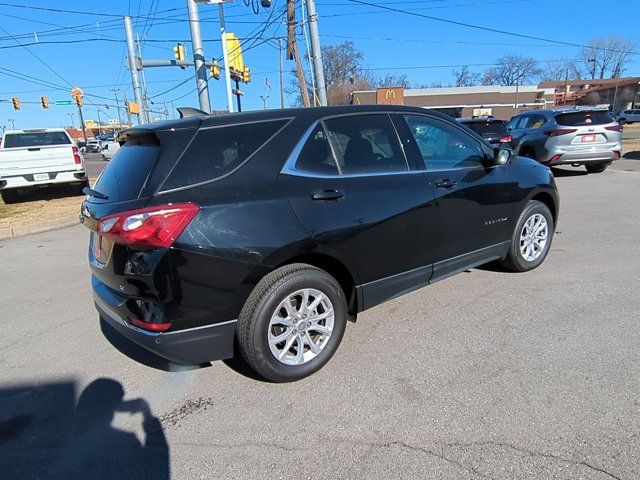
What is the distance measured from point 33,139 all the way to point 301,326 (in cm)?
1151

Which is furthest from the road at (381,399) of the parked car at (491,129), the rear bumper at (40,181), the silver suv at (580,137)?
the parked car at (491,129)

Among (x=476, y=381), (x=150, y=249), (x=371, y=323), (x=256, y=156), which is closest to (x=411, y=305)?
(x=371, y=323)

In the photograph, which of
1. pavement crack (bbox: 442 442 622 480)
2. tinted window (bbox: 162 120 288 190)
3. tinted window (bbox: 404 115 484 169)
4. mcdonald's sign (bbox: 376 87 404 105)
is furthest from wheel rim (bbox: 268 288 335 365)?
mcdonald's sign (bbox: 376 87 404 105)

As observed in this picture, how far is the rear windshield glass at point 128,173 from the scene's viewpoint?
259 centimetres

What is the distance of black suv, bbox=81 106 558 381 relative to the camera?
246cm

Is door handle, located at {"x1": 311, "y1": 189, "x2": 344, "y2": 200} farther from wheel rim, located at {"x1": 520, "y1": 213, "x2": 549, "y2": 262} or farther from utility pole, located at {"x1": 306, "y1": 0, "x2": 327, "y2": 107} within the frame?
utility pole, located at {"x1": 306, "y1": 0, "x2": 327, "y2": 107}

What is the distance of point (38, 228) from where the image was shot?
25.5ft

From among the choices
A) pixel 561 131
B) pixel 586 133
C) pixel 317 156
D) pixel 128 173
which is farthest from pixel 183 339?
pixel 586 133

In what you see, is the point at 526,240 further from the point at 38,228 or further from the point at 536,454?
the point at 38,228

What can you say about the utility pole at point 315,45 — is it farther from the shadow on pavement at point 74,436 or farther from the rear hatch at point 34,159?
the shadow on pavement at point 74,436

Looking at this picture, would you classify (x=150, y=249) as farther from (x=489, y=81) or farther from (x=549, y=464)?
(x=489, y=81)

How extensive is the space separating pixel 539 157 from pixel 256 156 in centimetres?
1032

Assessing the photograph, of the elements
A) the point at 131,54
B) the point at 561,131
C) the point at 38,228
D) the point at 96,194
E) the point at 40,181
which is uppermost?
the point at 131,54

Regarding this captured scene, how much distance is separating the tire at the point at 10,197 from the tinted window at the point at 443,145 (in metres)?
11.1
